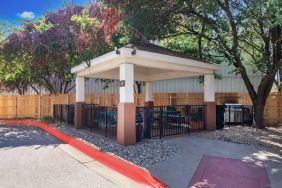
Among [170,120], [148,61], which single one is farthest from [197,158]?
[170,120]

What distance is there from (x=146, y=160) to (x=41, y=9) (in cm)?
1630

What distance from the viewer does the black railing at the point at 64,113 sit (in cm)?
1484

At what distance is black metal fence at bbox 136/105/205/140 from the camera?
991 centimetres

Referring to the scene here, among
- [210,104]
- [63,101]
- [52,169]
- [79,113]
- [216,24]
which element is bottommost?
[52,169]

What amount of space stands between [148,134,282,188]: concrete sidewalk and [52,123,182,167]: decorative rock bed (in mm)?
297

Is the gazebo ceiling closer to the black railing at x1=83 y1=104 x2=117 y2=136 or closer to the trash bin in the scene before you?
the black railing at x1=83 y1=104 x2=117 y2=136

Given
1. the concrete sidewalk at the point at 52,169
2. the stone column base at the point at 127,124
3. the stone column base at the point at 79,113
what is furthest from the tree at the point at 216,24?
the concrete sidewalk at the point at 52,169

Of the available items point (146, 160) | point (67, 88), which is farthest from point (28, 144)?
point (67, 88)

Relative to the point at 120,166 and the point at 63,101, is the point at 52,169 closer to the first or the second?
the point at 120,166

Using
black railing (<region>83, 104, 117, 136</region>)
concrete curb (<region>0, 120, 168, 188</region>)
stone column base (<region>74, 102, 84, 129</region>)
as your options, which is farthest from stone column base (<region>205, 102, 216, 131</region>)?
stone column base (<region>74, 102, 84, 129</region>)

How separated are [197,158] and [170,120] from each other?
472 cm

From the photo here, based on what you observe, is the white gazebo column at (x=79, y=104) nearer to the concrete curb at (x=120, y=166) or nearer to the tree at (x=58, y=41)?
the tree at (x=58, y=41)

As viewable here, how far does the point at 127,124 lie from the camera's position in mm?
8906

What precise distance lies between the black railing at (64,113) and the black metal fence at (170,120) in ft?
17.5
